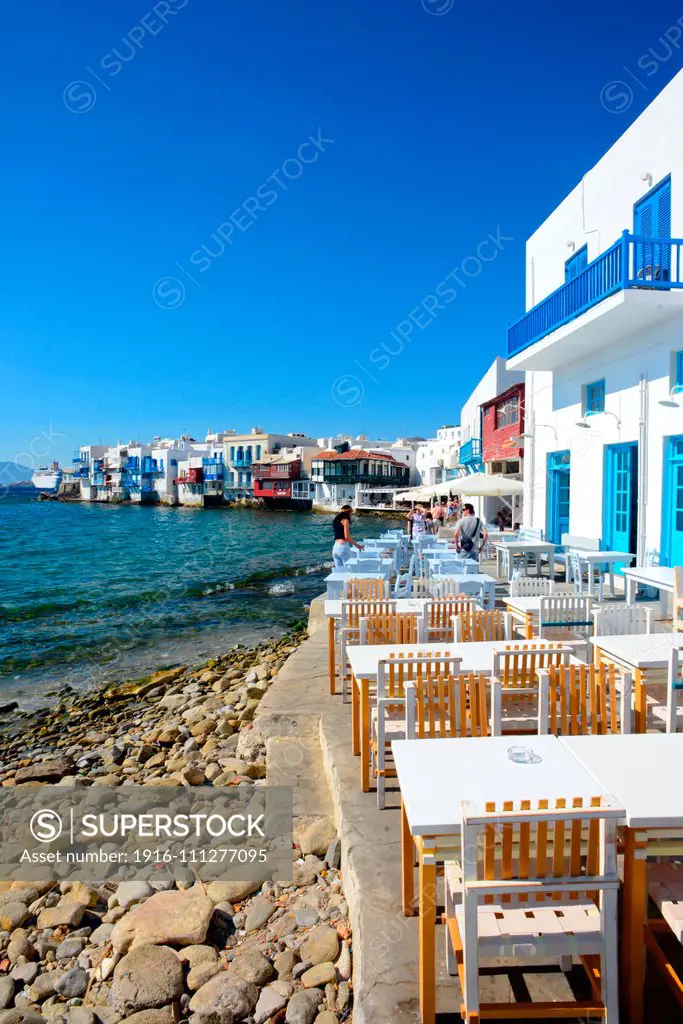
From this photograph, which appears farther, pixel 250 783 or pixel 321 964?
pixel 250 783

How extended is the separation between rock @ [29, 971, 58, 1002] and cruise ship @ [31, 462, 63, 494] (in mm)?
149002

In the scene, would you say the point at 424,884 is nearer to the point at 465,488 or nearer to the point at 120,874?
the point at 120,874

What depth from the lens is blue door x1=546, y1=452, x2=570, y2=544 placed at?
14281mm

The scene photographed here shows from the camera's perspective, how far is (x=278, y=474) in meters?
85.5

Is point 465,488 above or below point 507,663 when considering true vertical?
above

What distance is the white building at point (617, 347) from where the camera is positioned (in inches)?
368

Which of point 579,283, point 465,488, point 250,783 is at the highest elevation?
point 579,283

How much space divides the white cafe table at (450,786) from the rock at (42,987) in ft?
7.32

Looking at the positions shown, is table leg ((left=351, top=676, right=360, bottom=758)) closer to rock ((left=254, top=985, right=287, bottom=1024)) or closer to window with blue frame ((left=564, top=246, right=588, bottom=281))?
rock ((left=254, top=985, right=287, bottom=1024))

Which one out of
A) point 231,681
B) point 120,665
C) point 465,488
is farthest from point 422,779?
point 465,488

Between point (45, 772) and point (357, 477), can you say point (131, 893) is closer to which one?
point (45, 772)

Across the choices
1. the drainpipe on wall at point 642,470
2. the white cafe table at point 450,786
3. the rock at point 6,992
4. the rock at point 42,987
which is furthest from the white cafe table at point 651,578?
the rock at point 6,992

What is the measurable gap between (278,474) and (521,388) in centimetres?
6365

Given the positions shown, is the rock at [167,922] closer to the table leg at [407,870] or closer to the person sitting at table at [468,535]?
the table leg at [407,870]
